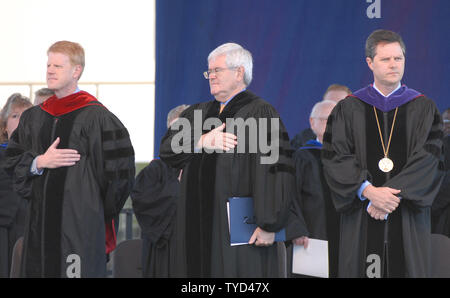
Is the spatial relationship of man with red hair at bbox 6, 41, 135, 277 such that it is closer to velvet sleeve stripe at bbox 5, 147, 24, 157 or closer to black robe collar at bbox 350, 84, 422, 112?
velvet sleeve stripe at bbox 5, 147, 24, 157

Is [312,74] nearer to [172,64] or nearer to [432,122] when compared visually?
[172,64]

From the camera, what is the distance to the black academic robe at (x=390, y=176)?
375 centimetres

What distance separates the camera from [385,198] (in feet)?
12.0

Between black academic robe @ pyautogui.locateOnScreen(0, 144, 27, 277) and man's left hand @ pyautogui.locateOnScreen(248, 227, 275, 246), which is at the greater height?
man's left hand @ pyautogui.locateOnScreen(248, 227, 275, 246)

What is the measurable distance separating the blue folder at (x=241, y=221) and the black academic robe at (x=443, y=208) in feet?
8.77

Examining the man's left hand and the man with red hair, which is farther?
the man with red hair

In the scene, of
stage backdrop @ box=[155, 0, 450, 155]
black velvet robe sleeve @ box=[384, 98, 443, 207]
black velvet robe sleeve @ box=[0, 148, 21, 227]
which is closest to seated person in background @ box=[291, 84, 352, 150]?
stage backdrop @ box=[155, 0, 450, 155]

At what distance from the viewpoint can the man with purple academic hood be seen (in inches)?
147

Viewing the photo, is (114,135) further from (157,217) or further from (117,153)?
(157,217)

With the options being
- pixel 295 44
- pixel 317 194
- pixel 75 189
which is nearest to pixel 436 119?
pixel 317 194

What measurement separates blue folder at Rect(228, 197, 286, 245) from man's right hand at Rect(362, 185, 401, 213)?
Result: 582 mm

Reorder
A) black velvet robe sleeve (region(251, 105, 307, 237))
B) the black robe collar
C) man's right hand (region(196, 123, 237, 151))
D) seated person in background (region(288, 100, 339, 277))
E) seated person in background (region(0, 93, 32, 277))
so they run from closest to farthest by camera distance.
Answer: black velvet robe sleeve (region(251, 105, 307, 237)) → man's right hand (region(196, 123, 237, 151)) → the black robe collar → seated person in background (region(288, 100, 339, 277)) → seated person in background (region(0, 93, 32, 277))
